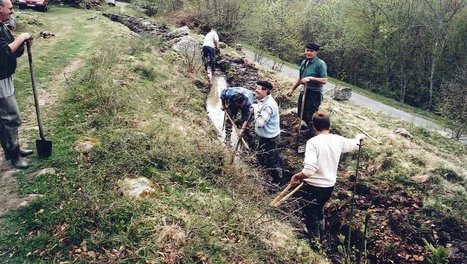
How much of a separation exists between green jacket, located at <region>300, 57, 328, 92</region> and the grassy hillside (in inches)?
87.2

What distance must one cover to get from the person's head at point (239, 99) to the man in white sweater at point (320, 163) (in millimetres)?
3144

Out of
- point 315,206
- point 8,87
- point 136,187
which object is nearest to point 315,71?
point 315,206

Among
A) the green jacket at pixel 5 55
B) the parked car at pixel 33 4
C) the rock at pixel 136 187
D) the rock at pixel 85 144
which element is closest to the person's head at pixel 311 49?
the rock at pixel 136 187

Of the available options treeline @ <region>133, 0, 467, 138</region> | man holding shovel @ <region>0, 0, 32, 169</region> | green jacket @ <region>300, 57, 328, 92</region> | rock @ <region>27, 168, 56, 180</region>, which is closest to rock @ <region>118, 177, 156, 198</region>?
rock @ <region>27, 168, 56, 180</region>

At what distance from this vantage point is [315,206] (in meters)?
5.18

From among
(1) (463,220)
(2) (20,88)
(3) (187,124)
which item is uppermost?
(2) (20,88)

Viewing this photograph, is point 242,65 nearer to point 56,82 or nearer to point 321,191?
point 56,82

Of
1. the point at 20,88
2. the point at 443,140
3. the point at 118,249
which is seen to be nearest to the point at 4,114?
the point at 118,249

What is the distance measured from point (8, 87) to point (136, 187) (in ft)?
6.57

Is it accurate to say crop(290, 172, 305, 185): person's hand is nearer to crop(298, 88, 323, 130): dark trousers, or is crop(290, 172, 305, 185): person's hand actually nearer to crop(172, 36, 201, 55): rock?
crop(298, 88, 323, 130): dark trousers

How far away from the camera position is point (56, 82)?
8.72 meters

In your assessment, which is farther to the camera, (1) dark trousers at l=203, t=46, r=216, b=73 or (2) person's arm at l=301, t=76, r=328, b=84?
(1) dark trousers at l=203, t=46, r=216, b=73

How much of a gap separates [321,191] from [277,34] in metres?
16.2

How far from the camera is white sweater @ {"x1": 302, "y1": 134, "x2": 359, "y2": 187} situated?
4.79 metres
